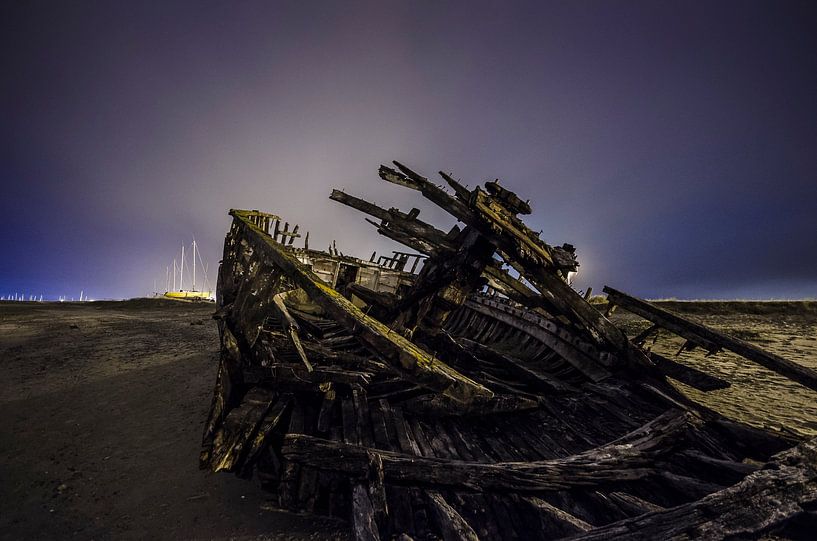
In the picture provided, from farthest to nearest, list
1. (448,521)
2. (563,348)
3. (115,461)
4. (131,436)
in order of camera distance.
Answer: (563,348) → (131,436) → (115,461) → (448,521)

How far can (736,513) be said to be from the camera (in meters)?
1.84

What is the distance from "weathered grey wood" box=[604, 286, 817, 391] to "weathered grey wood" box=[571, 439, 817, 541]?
5.70ft

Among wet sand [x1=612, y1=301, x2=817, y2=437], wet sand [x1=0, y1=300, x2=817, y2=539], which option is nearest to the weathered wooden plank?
wet sand [x1=0, y1=300, x2=817, y2=539]

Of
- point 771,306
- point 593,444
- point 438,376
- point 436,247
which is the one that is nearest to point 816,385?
point 593,444

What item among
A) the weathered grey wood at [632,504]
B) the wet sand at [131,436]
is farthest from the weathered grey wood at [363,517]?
the weathered grey wood at [632,504]

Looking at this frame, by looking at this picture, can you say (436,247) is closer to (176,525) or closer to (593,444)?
(593,444)

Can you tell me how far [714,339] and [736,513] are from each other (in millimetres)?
3116

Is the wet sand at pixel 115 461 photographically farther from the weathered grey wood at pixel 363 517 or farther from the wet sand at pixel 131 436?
the weathered grey wood at pixel 363 517

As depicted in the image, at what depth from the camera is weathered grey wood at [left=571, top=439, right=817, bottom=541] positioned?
1744 mm

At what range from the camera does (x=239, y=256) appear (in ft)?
19.4

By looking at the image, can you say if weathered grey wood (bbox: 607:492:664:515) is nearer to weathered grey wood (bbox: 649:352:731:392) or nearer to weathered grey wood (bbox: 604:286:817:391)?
weathered grey wood (bbox: 604:286:817:391)

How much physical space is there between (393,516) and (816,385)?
14.8ft

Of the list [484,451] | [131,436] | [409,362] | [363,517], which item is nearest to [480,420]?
[484,451]

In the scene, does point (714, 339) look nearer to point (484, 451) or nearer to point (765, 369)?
point (484, 451)
